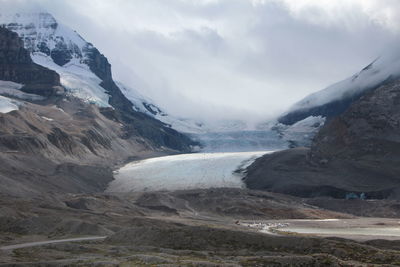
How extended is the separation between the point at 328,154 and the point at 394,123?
22.4 m

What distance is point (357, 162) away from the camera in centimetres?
17775

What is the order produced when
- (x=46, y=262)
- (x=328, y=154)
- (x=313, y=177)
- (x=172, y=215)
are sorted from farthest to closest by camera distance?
(x=328, y=154), (x=313, y=177), (x=172, y=215), (x=46, y=262)

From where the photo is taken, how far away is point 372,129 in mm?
185625

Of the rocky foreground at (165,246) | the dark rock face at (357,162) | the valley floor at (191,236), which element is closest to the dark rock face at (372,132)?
the dark rock face at (357,162)

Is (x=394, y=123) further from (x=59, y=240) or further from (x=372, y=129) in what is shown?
(x=59, y=240)

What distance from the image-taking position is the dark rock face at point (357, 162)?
167m

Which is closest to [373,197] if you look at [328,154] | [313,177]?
[313,177]

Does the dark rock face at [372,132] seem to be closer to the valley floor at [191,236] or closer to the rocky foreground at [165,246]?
the valley floor at [191,236]

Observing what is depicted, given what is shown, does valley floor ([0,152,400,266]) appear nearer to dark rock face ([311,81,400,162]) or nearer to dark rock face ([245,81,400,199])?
dark rock face ([245,81,400,199])

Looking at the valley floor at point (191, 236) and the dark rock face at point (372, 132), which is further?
the dark rock face at point (372, 132)

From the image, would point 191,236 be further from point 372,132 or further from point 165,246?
point 372,132

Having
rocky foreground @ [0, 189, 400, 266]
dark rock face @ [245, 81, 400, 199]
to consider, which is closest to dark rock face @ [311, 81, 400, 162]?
dark rock face @ [245, 81, 400, 199]

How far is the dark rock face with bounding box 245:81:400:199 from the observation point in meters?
167

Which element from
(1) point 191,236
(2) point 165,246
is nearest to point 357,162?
(1) point 191,236
